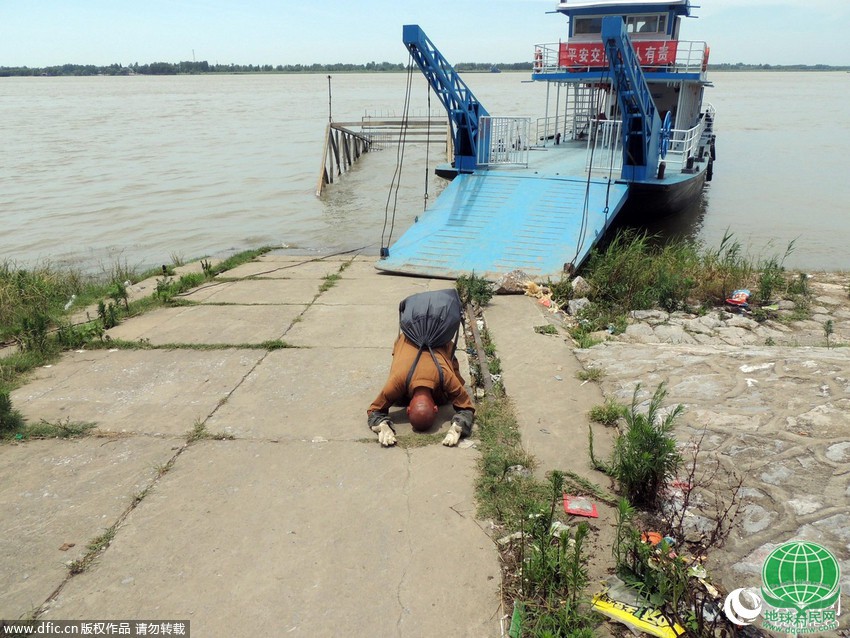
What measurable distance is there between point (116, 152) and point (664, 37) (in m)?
23.7

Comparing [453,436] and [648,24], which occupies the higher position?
[648,24]

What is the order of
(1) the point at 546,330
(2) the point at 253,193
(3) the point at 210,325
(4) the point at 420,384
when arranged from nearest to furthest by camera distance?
(4) the point at 420,384 → (1) the point at 546,330 → (3) the point at 210,325 → (2) the point at 253,193

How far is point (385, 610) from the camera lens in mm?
3092

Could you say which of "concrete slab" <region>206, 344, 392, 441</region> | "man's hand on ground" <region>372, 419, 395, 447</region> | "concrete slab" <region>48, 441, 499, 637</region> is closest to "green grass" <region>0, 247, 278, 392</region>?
"concrete slab" <region>206, 344, 392, 441</region>

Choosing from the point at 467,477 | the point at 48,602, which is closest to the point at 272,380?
the point at 467,477

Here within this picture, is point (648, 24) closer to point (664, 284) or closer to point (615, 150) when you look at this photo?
point (615, 150)

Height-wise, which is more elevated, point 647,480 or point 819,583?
point 819,583

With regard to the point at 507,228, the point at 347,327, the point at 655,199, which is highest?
the point at 655,199

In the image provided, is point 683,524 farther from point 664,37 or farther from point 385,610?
point 664,37

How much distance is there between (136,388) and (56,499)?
5.76 ft

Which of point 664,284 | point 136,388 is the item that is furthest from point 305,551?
point 664,284

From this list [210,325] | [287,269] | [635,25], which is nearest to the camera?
[210,325]

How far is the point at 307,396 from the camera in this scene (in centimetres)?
548

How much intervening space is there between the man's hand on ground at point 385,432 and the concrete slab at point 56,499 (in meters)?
1.56
